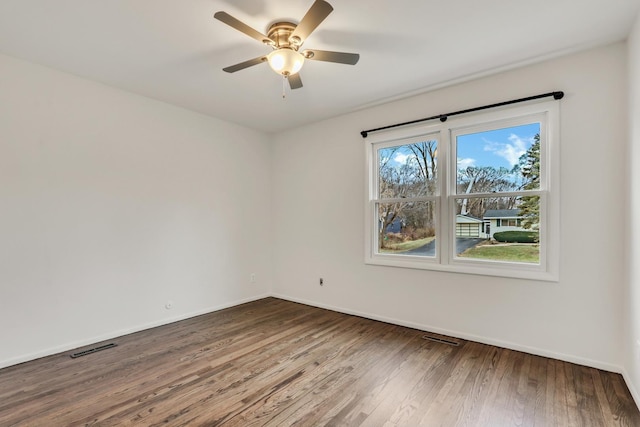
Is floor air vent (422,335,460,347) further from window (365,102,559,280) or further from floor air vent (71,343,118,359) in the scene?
floor air vent (71,343,118,359)

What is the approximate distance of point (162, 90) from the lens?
3.33 metres

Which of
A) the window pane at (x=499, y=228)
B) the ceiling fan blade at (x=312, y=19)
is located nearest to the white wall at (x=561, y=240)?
the window pane at (x=499, y=228)

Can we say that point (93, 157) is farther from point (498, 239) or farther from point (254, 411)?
point (498, 239)

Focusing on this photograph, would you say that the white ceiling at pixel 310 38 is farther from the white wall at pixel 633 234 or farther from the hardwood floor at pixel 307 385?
the hardwood floor at pixel 307 385

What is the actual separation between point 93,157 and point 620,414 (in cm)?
475

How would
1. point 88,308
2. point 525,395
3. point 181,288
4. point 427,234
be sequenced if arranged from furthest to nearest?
point 181,288, point 427,234, point 88,308, point 525,395

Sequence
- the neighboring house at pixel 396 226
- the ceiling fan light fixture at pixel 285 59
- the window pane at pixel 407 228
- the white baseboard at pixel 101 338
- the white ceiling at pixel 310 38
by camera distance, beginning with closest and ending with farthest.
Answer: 1. the white ceiling at pixel 310 38
2. the ceiling fan light fixture at pixel 285 59
3. the white baseboard at pixel 101 338
4. the window pane at pixel 407 228
5. the neighboring house at pixel 396 226

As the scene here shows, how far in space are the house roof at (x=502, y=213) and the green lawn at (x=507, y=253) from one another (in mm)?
291

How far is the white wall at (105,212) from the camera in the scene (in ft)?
8.76

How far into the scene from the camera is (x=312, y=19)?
1.83 meters

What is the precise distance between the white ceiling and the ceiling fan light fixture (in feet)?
0.75

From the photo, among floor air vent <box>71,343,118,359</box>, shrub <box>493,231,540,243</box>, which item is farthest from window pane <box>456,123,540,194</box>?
floor air vent <box>71,343,118,359</box>

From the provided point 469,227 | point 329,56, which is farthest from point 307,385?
point 329,56

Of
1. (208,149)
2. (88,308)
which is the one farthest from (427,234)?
(88,308)
